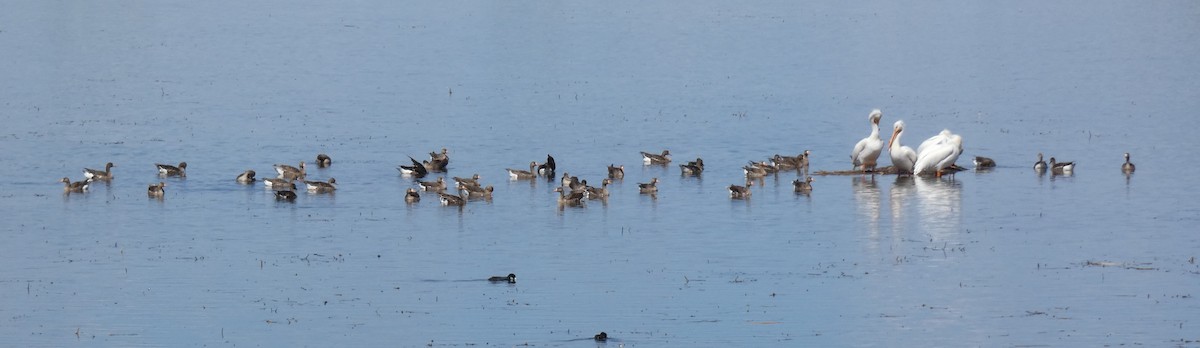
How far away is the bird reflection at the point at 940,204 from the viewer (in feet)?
105

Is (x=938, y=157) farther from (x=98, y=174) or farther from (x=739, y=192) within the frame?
(x=98, y=174)

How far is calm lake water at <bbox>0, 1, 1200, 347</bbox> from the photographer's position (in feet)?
79.3

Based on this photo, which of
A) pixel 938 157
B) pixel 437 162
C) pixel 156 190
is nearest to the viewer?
pixel 156 190

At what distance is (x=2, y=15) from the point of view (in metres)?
82.1

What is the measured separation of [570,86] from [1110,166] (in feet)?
66.8

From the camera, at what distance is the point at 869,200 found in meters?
35.1

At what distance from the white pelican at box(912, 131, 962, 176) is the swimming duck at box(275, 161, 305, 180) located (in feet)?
39.0

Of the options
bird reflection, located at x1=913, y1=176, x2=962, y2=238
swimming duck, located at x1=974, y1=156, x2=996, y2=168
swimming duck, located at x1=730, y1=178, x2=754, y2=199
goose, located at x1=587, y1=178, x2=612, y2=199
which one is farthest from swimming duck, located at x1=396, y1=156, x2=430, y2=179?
swimming duck, located at x1=974, y1=156, x2=996, y2=168

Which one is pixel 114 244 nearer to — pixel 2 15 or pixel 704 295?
pixel 704 295

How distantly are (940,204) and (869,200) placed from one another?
4.12 feet

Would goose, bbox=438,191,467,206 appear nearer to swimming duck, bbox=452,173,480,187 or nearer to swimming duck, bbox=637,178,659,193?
swimming duck, bbox=452,173,480,187

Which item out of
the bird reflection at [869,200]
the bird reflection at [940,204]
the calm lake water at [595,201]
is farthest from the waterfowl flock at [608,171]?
the bird reflection at [869,200]

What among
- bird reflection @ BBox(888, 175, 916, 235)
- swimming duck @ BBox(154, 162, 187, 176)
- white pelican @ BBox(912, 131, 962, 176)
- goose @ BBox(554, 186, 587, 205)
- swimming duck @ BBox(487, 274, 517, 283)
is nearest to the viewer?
swimming duck @ BBox(487, 274, 517, 283)

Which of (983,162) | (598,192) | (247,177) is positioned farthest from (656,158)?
(247,177)
